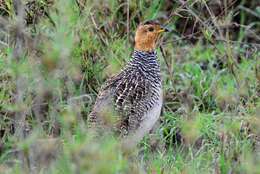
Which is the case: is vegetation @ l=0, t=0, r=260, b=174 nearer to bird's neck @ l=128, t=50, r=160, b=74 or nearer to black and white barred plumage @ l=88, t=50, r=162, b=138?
black and white barred plumage @ l=88, t=50, r=162, b=138

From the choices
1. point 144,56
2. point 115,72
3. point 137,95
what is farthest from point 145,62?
point 115,72

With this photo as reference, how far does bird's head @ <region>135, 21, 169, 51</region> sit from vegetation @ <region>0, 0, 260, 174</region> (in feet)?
0.71

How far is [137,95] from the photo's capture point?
521cm

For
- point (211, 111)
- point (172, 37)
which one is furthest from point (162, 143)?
point (172, 37)

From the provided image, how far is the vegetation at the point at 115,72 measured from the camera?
157 inches

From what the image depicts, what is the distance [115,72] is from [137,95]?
2.27 ft

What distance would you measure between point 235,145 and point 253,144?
27 centimetres

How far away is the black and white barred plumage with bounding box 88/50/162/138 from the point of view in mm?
5065

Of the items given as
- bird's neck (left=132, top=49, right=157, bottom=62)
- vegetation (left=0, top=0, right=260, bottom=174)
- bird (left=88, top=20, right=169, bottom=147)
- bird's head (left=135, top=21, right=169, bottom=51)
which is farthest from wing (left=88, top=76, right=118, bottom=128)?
bird's head (left=135, top=21, right=169, bottom=51)

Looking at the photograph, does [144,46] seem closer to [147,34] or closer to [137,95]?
[147,34]

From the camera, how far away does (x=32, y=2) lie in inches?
229

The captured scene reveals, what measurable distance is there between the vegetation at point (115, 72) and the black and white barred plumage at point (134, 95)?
0.16 meters

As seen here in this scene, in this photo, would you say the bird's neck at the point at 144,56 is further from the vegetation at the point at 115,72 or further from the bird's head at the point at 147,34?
the vegetation at the point at 115,72

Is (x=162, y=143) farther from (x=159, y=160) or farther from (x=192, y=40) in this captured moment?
(x=192, y=40)
